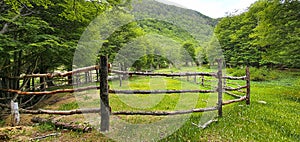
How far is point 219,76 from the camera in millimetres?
5254

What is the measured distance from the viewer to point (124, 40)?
63.3ft

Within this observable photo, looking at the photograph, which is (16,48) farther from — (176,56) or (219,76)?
(176,56)

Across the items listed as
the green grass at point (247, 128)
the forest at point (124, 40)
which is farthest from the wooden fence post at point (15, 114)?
the green grass at point (247, 128)

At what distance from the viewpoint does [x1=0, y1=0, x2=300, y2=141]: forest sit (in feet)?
19.7

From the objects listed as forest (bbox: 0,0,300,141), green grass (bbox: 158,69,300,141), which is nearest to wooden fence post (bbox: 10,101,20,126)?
forest (bbox: 0,0,300,141)

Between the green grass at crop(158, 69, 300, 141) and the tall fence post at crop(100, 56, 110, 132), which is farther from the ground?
the tall fence post at crop(100, 56, 110, 132)

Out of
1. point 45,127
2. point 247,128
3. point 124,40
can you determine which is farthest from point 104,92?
point 124,40

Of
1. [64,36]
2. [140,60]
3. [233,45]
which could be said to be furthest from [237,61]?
[64,36]

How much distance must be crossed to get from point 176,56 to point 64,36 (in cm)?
2413

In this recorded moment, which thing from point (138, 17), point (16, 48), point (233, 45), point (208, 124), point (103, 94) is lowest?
point (208, 124)

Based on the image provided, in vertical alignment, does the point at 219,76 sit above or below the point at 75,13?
below

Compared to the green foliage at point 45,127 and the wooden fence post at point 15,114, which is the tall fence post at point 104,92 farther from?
the wooden fence post at point 15,114

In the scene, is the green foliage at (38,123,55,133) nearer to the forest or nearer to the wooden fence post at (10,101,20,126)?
the wooden fence post at (10,101,20,126)

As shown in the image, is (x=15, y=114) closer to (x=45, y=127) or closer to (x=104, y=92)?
(x=45, y=127)
